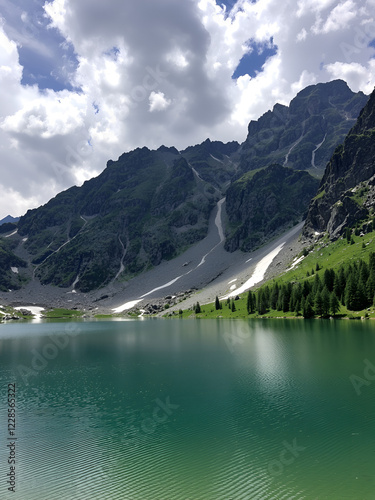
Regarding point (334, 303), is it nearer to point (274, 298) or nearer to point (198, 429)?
point (274, 298)

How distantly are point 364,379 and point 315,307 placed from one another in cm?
9631

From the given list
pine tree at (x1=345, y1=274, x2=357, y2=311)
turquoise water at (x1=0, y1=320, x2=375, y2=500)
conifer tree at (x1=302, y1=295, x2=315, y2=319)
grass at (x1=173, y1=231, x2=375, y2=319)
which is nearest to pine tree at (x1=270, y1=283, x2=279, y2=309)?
grass at (x1=173, y1=231, x2=375, y2=319)

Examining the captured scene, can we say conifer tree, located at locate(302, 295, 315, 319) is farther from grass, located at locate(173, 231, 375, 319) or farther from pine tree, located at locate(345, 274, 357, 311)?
pine tree, located at locate(345, 274, 357, 311)

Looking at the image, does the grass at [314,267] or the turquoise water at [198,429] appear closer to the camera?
the turquoise water at [198,429]

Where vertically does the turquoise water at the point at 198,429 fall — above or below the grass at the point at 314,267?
below

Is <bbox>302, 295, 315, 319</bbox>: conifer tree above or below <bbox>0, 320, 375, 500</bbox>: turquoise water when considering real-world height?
above

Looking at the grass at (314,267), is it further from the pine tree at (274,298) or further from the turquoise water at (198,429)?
the turquoise water at (198,429)

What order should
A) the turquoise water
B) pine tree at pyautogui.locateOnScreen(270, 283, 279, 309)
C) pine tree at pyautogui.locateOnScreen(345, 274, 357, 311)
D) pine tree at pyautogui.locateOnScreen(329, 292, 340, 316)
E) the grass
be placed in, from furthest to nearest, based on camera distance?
1. pine tree at pyautogui.locateOnScreen(270, 283, 279, 309)
2. the grass
3. pine tree at pyautogui.locateOnScreen(329, 292, 340, 316)
4. pine tree at pyautogui.locateOnScreen(345, 274, 357, 311)
5. the turquoise water

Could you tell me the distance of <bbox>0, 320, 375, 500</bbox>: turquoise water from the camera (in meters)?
19.6

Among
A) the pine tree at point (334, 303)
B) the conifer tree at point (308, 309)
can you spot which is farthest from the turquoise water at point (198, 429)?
the conifer tree at point (308, 309)

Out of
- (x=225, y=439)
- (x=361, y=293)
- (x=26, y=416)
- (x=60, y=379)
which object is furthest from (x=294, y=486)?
(x=361, y=293)

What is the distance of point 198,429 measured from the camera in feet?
93.2

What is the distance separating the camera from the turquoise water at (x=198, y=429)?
19578mm

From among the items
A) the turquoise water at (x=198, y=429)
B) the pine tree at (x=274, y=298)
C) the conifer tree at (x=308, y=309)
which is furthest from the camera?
the pine tree at (x=274, y=298)
